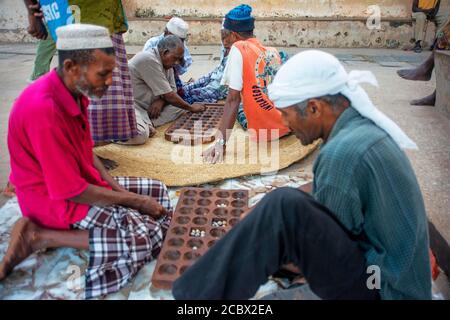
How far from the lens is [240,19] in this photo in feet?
11.4

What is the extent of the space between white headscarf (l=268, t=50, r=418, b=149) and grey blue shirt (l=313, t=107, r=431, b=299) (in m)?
0.06

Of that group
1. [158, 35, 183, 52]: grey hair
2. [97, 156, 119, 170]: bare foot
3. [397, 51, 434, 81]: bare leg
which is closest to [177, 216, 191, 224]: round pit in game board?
[97, 156, 119, 170]: bare foot

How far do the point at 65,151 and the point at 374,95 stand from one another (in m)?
4.30

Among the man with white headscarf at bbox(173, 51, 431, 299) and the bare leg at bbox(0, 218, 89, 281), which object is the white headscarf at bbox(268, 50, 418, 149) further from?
the bare leg at bbox(0, 218, 89, 281)

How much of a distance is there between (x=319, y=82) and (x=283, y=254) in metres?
0.64

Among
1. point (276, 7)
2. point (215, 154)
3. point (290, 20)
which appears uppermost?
point (276, 7)

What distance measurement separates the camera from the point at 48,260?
6.67 feet

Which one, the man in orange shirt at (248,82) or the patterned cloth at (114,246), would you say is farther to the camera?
the man in orange shirt at (248,82)

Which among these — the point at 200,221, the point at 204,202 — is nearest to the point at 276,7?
the point at 204,202

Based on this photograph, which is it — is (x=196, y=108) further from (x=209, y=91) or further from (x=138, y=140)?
(x=138, y=140)

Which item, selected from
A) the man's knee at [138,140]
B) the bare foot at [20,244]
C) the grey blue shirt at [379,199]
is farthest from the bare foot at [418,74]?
the bare foot at [20,244]

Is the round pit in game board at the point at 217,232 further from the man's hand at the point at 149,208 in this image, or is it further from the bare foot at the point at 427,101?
the bare foot at the point at 427,101

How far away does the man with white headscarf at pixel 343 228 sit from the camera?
1.29 m

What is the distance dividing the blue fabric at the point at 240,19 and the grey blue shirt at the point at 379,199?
2317 mm
